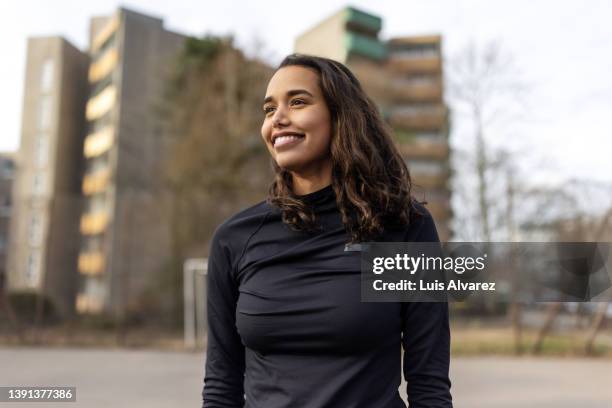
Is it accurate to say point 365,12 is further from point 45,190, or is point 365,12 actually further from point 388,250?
point 388,250

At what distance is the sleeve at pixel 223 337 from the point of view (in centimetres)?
132

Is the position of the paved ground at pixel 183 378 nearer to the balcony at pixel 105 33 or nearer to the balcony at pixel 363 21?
the balcony at pixel 105 33

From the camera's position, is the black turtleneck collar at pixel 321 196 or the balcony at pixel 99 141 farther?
the balcony at pixel 99 141

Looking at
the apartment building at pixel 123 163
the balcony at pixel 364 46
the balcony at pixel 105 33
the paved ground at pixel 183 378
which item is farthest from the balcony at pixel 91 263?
the balcony at pixel 364 46

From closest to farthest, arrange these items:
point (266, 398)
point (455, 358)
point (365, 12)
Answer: point (266, 398) < point (455, 358) < point (365, 12)

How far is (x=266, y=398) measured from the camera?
1171 millimetres

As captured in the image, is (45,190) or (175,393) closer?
(175,393)

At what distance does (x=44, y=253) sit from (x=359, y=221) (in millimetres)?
12662

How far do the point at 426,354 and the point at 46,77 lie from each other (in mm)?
20479

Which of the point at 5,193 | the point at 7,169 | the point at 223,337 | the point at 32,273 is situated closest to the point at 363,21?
the point at 7,169

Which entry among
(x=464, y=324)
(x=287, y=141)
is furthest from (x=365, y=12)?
(x=287, y=141)

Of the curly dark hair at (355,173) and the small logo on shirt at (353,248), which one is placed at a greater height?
the curly dark hair at (355,173)

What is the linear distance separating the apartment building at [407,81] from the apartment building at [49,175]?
8681 mm

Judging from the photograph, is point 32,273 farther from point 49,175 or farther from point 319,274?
point 319,274
